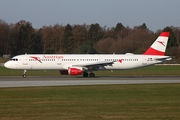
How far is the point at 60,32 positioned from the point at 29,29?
23.2 m

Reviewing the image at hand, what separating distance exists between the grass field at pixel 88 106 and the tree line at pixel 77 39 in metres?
77.2

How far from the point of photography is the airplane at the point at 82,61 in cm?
4747

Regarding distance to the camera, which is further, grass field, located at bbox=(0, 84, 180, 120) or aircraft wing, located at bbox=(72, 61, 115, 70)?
aircraft wing, located at bbox=(72, 61, 115, 70)

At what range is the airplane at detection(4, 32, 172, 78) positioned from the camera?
47.5 m

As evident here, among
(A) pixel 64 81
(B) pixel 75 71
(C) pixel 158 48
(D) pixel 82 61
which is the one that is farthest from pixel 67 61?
(C) pixel 158 48

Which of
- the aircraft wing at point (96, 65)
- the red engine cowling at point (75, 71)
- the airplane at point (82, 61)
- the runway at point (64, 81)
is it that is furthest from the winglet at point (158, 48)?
the red engine cowling at point (75, 71)

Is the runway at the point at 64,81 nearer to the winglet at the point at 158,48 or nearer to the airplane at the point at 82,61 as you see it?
the airplane at the point at 82,61

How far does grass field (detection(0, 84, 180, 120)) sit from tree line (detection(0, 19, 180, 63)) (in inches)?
3039

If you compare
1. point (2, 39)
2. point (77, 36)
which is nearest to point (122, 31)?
point (77, 36)

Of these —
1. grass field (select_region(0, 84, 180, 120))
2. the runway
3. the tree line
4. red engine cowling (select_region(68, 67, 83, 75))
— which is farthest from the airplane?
the tree line

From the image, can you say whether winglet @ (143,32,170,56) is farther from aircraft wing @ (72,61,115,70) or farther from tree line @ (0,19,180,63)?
tree line @ (0,19,180,63)

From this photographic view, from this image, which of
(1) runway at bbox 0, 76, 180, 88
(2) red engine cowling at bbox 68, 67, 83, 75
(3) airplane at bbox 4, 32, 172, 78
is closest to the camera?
(1) runway at bbox 0, 76, 180, 88

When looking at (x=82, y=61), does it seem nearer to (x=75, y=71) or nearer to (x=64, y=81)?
(x=75, y=71)

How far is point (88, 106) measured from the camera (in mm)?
19688
